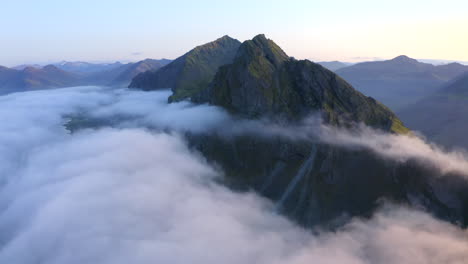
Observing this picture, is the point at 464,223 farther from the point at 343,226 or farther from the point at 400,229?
the point at 343,226

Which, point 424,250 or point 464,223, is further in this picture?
point 464,223

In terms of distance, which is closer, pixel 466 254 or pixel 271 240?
pixel 466 254

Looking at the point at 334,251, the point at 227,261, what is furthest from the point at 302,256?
the point at 227,261

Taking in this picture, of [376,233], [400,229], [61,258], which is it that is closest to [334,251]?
[376,233]

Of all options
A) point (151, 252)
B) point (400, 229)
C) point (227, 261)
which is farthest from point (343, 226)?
point (151, 252)

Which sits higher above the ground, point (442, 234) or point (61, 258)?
point (442, 234)

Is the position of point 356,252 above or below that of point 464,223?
below

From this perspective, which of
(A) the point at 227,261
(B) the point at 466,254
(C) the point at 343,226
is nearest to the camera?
(B) the point at 466,254

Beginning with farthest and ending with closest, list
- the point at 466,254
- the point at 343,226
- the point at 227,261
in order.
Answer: the point at 343,226, the point at 227,261, the point at 466,254

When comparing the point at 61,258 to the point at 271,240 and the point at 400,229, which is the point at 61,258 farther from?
the point at 400,229
